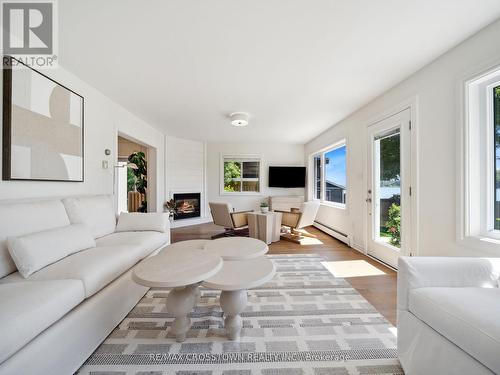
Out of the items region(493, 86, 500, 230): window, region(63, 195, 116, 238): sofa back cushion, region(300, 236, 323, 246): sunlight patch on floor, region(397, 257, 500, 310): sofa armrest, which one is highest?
region(493, 86, 500, 230): window

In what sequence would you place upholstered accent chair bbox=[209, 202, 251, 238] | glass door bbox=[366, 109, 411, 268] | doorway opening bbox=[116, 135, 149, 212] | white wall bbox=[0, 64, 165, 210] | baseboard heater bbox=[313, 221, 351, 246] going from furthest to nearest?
doorway opening bbox=[116, 135, 149, 212], upholstered accent chair bbox=[209, 202, 251, 238], baseboard heater bbox=[313, 221, 351, 246], glass door bbox=[366, 109, 411, 268], white wall bbox=[0, 64, 165, 210]

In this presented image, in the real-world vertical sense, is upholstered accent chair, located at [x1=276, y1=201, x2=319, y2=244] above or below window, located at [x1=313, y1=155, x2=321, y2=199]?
below

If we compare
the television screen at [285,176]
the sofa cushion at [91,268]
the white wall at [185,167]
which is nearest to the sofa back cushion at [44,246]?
the sofa cushion at [91,268]

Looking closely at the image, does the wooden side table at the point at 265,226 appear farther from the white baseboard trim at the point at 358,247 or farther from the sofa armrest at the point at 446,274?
the sofa armrest at the point at 446,274

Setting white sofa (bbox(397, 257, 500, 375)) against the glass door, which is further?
the glass door

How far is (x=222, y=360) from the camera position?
130 centimetres

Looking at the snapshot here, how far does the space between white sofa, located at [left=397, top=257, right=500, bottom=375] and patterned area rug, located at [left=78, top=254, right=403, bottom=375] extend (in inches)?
12.1

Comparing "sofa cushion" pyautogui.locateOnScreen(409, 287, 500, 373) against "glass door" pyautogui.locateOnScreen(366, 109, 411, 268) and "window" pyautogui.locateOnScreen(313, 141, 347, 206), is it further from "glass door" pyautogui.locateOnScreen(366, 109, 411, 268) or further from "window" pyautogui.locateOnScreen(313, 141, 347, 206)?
"window" pyautogui.locateOnScreen(313, 141, 347, 206)

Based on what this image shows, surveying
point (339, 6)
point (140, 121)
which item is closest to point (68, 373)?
point (339, 6)

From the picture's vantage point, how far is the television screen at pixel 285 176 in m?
6.23

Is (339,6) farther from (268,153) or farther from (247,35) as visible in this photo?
(268,153)

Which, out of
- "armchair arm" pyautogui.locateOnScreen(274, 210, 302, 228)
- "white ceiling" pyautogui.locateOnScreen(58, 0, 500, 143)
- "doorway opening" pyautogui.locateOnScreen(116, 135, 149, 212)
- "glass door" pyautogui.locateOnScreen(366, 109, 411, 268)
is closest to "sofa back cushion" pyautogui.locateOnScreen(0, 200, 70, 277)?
"white ceiling" pyautogui.locateOnScreen(58, 0, 500, 143)

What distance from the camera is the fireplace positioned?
215 inches

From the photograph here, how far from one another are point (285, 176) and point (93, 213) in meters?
4.85
